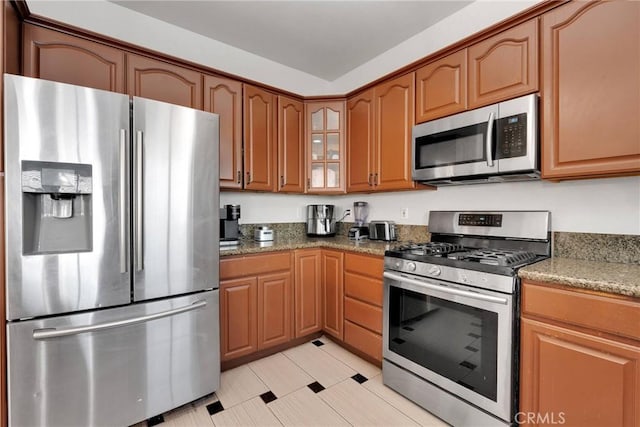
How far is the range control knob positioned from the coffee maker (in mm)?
1482

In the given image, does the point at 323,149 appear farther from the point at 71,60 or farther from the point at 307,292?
the point at 71,60

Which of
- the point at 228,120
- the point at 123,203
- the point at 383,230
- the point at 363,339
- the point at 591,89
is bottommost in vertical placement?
the point at 363,339

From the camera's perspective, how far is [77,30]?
1.75 m

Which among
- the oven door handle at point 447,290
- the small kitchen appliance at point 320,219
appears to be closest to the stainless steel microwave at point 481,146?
the oven door handle at point 447,290

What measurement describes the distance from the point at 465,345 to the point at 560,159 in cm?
108

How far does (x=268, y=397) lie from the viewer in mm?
1808

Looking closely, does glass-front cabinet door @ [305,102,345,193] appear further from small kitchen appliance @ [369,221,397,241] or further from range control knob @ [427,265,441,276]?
range control knob @ [427,265,441,276]

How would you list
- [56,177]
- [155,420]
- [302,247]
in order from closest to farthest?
[56,177]
[155,420]
[302,247]

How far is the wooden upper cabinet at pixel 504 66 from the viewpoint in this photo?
1571mm

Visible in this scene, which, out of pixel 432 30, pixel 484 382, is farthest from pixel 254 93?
pixel 484 382

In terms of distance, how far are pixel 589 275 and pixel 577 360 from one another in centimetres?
35

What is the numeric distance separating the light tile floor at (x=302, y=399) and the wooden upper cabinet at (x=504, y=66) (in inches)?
75.2

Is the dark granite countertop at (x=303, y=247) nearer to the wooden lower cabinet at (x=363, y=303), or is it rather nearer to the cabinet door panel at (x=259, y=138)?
the wooden lower cabinet at (x=363, y=303)

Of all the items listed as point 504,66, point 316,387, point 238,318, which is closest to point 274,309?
point 238,318
